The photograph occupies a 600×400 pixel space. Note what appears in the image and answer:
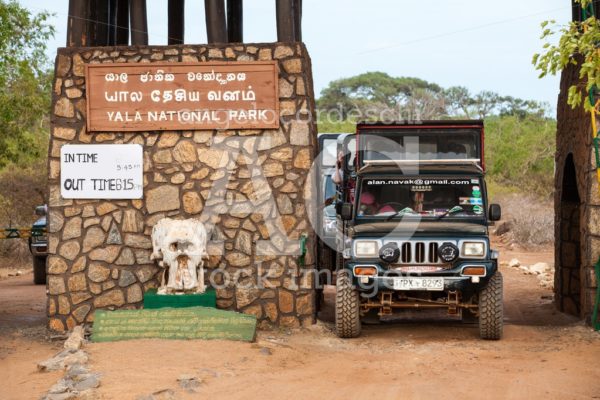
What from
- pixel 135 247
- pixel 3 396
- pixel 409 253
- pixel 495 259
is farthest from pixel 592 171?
pixel 3 396

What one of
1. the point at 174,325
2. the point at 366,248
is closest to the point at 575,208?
the point at 366,248

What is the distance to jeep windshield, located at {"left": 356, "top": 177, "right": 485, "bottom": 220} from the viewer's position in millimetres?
11523

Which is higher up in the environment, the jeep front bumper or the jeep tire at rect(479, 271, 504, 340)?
the jeep front bumper

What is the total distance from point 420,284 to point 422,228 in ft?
2.42

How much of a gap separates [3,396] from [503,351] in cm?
518

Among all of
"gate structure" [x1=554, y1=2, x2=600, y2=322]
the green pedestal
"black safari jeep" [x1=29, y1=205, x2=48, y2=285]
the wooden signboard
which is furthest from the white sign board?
"black safari jeep" [x1=29, y1=205, x2=48, y2=285]

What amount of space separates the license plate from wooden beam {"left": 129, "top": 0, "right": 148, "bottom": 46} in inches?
200

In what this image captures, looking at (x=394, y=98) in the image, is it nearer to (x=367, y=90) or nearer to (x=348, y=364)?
(x=367, y=90)

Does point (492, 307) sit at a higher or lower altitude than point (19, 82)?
lower

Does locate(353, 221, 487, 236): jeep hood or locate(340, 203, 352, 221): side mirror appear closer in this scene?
locate(353, 221, 487, 236): jeep hood

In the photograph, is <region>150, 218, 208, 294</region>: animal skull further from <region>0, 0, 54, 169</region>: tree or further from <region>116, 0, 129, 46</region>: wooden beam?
<region>0, 0, 54, 169</region>: tree

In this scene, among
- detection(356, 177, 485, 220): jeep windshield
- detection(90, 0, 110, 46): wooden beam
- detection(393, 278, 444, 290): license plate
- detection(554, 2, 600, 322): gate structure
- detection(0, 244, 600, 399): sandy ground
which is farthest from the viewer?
detection(90, 0, 110, 46): wooden beam

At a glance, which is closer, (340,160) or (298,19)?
(298,19)

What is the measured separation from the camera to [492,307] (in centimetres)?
1081
